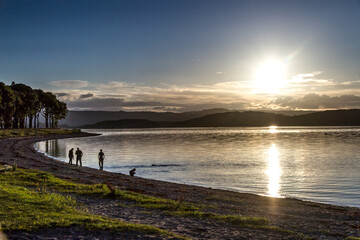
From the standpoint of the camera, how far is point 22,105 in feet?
398

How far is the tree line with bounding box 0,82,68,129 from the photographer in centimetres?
10538

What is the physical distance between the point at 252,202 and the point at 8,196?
14.7m

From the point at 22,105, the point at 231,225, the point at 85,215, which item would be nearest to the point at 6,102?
the point at 22,105

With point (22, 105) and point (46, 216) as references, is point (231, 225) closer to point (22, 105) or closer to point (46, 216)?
point (46, 216)

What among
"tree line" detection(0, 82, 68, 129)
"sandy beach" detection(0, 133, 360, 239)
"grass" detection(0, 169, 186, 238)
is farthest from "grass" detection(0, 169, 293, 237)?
"tree line" detection(0, 82, 68, 129)

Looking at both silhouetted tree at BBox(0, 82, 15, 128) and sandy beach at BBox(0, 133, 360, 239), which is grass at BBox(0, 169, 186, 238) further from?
silhouetted tree at BBox(0, 82, 15, 128)

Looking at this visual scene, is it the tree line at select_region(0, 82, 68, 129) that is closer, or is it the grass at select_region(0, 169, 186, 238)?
the grass at select_region(0, 169, 186, 238)

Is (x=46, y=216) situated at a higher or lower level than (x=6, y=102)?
lower

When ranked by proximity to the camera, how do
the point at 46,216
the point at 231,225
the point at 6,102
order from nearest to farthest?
the point at 46,216 → the point at 231,225 → the point at 6,102

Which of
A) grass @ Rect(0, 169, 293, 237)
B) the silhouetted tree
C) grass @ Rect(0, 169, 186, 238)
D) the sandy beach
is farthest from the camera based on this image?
the silhouetted tree

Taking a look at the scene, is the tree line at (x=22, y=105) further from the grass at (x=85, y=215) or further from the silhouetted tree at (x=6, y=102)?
the grass at (x=85, y=215)

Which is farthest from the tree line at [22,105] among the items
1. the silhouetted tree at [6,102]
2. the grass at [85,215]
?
the grass at [85,215]

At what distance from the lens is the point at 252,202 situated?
2212cm

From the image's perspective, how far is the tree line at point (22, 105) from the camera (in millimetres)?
105375
